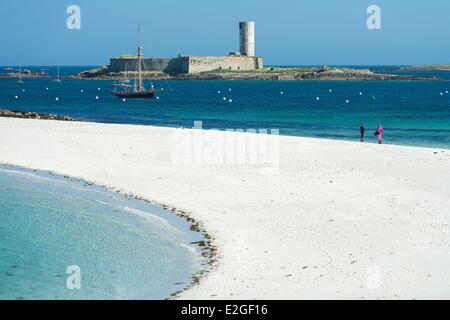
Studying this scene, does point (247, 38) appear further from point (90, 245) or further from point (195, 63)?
point (90, 245)

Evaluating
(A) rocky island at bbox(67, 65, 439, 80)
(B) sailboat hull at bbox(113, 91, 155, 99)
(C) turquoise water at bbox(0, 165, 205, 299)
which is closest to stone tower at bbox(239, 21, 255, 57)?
(A) rocky island at bbox(67, 65, 439, 80)

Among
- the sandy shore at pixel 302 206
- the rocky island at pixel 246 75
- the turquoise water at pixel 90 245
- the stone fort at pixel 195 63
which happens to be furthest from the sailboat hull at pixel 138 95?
the stone fort at pixel 195 63

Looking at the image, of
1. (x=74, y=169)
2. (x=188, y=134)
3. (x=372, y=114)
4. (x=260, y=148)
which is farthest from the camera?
(x=372, y=114)

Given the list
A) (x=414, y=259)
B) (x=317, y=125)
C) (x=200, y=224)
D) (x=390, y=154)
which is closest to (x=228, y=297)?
(x=414, y=259)

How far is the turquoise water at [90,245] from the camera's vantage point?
1154 centimetres

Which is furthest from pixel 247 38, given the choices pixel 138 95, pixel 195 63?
pixel 138 95

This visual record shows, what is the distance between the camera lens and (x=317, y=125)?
44.5 metres

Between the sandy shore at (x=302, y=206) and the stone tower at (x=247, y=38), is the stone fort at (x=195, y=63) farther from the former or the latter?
the sandy shore at (x=302, y=206)

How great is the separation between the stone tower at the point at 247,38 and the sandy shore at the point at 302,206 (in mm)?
112294

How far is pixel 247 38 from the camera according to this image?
465ft

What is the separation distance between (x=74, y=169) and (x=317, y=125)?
24586 mm

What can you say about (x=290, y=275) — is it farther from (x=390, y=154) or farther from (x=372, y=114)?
(x=372, y=114)

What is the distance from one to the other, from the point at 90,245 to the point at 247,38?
428 feet
